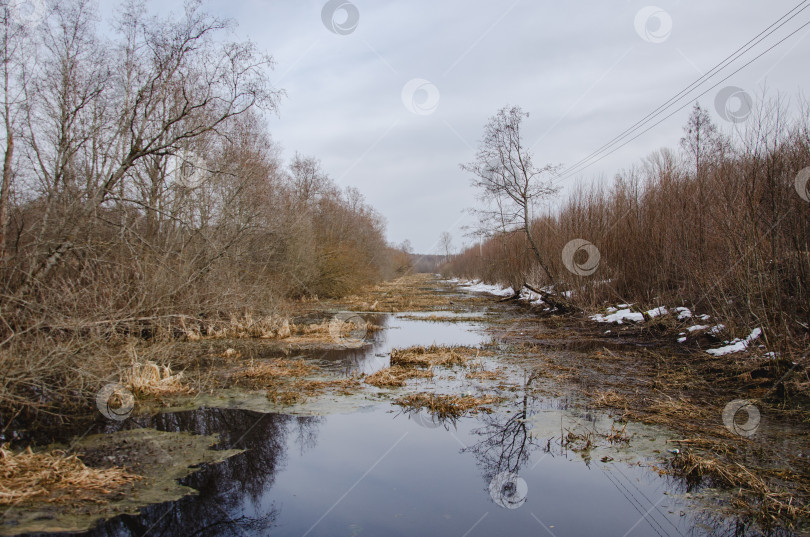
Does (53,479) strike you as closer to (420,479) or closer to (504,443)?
(420,479)

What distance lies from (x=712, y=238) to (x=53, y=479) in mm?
11786

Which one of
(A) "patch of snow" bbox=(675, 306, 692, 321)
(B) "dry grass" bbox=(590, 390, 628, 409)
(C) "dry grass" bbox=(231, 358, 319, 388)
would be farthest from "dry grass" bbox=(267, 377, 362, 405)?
(A) "patch of snow" bbox=(675, 306, 692, 321)

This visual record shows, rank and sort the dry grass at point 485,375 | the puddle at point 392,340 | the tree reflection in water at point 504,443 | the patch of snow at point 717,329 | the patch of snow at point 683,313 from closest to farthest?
the tree reflection in water at point 504,443 → the dry grass at point 485,375 → the puddle at point 392,340 → the patch of snow at point 717,329 → the patch of snow at point 683,313

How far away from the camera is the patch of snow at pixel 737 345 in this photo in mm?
9367

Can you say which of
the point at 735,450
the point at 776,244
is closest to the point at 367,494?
the point at 735,450

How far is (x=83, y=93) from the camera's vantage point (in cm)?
1239

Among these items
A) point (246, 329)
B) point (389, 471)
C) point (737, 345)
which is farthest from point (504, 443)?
point (246, 329)

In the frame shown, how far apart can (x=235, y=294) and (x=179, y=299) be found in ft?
5.18

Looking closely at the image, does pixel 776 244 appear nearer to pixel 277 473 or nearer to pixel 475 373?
pixel 475 373

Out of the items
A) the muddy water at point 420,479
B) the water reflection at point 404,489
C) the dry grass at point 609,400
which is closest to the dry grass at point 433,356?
the muddy water at point 420,479

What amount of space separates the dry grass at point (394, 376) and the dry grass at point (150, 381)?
2.97 meters

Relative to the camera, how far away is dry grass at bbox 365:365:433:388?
28.5ft

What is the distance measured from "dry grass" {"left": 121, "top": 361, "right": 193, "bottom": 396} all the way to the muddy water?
1071 millimetres

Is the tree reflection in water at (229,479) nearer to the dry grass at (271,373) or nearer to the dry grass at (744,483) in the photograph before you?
the dry grass at (271,373)
